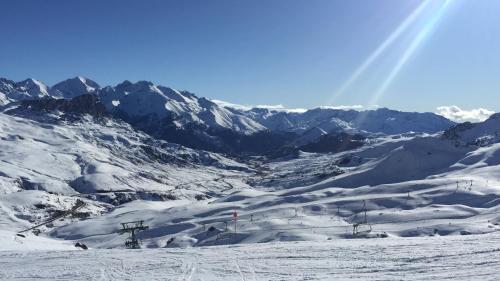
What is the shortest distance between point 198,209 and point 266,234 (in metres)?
57.6

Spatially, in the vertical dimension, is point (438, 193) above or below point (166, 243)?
above

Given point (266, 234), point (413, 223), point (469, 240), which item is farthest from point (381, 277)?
point (413, 223)

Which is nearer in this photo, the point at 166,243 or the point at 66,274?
the point at 66,274

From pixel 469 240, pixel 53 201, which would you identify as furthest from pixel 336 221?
pixel 53 201

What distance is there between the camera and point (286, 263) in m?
35.8

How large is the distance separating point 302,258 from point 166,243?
62577mm

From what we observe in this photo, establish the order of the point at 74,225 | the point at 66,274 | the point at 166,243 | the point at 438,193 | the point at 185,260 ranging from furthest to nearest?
the point at 74,225, the point at 438,193, the point at 166,243, the point at 185,260, the point at 66,274

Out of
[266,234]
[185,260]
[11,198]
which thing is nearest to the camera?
[185,260]

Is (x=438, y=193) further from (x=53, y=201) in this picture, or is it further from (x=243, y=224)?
(x=53, y=201)

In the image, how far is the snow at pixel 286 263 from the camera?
31177mm

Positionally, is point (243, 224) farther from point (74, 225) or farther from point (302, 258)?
point (302, 258)

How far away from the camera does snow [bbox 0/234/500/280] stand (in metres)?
31.2

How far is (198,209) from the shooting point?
13862cm

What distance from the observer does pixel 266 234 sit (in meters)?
83.5
